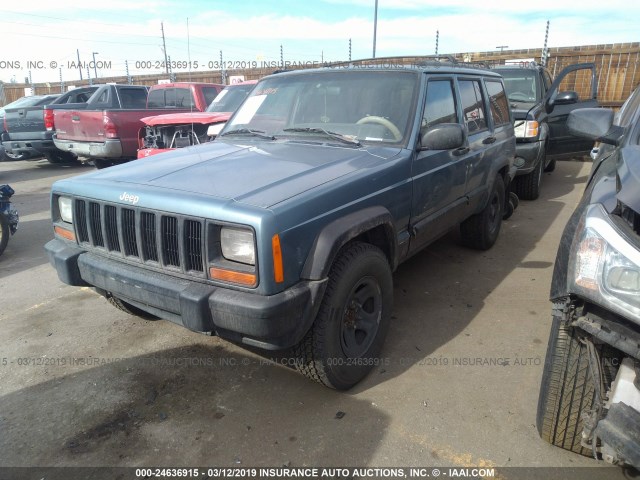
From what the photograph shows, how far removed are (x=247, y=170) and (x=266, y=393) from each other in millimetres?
1374

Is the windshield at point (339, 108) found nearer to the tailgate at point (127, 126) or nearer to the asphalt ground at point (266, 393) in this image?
the asphalt ground at point (266, 393)

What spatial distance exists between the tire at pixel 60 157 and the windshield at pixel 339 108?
9.99 metres

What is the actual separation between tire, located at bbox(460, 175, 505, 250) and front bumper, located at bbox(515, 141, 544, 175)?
→ 6.17 feet

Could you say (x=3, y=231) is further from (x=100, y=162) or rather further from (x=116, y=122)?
(x=100, y=162)

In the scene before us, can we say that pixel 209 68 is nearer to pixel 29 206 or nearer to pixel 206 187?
pixel 29 206

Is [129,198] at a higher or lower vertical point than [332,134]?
lower

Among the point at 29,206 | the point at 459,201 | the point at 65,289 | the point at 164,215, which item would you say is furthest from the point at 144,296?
the point at 29,206

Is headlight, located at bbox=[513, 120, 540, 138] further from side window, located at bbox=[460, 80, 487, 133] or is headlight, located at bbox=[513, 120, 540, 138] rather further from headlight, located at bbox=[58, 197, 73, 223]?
headlight, located at bbox=[58, 197, 73, 223]

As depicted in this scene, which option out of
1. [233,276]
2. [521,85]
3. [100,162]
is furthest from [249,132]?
[100,162]

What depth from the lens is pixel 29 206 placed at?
7656 mm

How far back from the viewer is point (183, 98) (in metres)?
9.52

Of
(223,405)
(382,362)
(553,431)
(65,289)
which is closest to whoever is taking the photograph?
(553,431)

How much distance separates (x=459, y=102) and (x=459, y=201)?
87 centimetres

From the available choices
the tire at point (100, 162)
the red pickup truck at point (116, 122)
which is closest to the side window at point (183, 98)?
the red pickup truck at point (116, 122)
